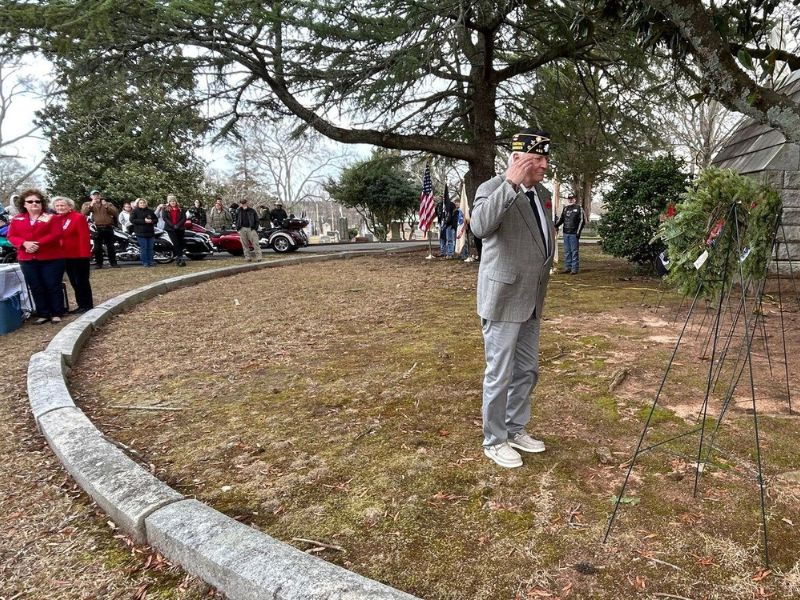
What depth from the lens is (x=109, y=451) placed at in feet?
9.34

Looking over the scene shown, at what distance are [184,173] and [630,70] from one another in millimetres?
22214

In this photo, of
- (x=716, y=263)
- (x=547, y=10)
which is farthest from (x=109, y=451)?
(x=547, y=10)

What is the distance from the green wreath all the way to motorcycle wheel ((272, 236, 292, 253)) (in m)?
16.5

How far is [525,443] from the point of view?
296 centimetres

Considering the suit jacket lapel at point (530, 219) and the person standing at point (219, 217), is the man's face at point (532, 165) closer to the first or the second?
the suit jacket lapel at point (530, 219)

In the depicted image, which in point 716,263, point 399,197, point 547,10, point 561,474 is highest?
point 547,10

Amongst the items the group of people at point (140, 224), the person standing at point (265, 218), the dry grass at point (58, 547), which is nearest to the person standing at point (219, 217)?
the group of people at point (140, 224)

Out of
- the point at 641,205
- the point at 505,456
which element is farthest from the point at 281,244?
the point at 505,456

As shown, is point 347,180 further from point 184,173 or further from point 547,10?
point 547,10

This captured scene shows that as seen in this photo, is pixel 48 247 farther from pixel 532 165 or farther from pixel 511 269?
pixel 532 165

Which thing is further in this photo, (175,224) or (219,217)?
(219,217)

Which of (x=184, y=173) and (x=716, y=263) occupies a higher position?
(x=184, y=173)

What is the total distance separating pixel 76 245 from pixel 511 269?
21.7 feet

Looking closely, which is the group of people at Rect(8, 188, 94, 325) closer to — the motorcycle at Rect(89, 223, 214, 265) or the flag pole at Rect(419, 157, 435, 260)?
the motorcycle at Rect(89, 223, 214, 265)
